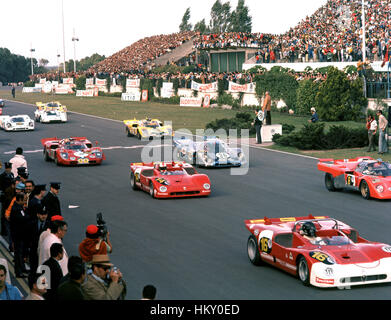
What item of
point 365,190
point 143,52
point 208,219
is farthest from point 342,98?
point 143,52

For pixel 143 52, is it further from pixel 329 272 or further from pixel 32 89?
pixel 329 272

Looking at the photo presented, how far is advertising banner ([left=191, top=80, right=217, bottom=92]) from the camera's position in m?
63.1

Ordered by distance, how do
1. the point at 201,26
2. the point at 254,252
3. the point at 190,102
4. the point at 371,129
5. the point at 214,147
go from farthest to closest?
the point at 201,26 < the point at 190,102 < the point at 371,129 < the point at 214,147 < the point at 254,252

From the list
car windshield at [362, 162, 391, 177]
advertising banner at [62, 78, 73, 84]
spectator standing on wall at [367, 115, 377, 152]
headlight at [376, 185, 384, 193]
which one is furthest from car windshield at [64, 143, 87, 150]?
advertising banner at [62, 78, 73, 84]

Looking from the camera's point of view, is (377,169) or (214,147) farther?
(214,147)

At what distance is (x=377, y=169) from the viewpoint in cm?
2195

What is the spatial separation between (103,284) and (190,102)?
56.9 meters

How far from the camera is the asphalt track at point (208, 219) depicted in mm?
12697

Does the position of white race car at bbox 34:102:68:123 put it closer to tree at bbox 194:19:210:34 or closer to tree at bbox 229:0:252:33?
tree at bbox 229:0:252:33

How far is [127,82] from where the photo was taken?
262 ft

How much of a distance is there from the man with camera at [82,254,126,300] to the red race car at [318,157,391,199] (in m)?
13.6

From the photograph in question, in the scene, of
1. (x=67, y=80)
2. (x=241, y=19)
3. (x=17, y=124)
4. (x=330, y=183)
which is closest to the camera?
(x=330, y=183)

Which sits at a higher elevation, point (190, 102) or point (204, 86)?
point (204, 86)

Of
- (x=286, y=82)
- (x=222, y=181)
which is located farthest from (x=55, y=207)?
(x=286, y=82)
